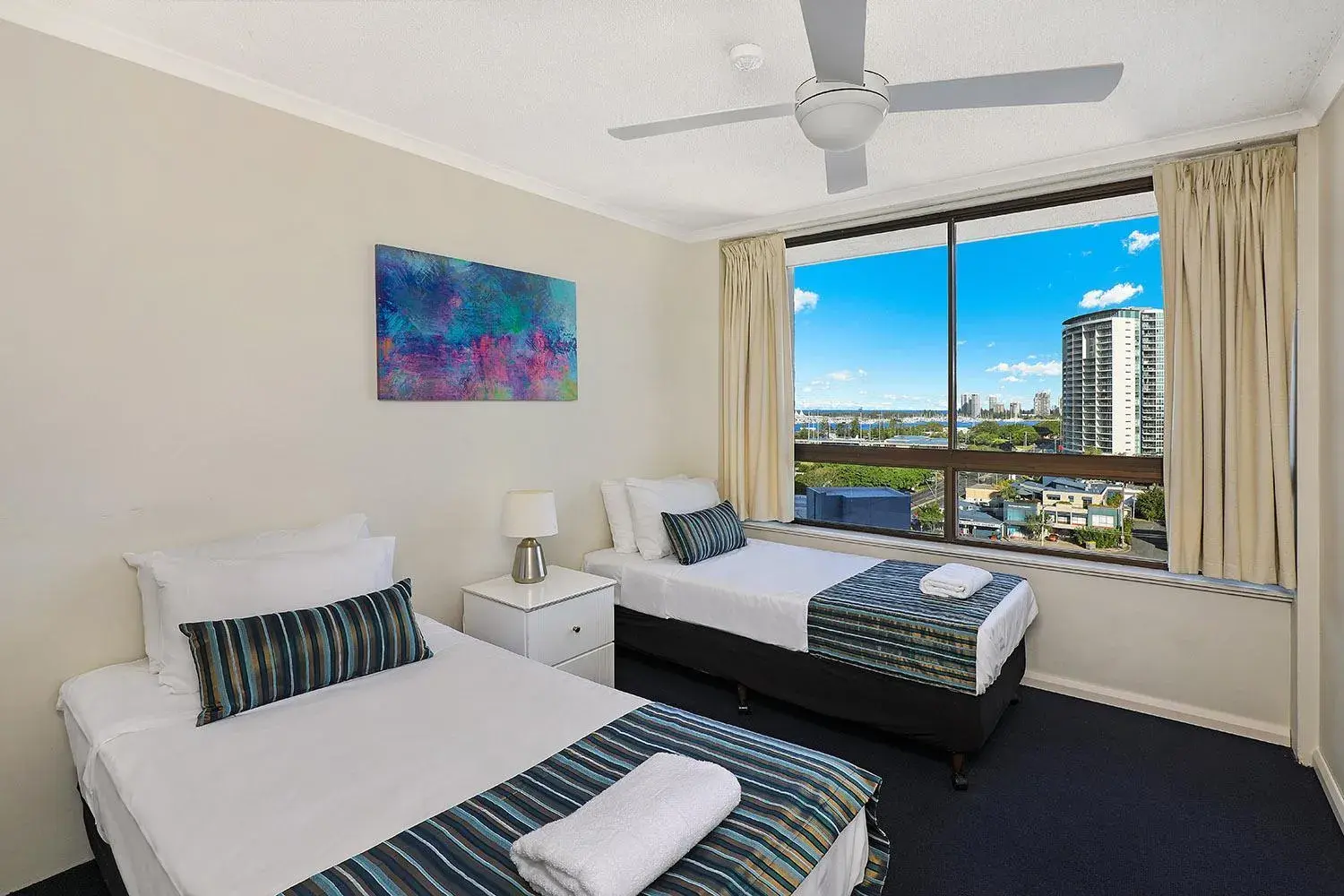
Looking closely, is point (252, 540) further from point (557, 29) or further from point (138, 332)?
point (557, 29)

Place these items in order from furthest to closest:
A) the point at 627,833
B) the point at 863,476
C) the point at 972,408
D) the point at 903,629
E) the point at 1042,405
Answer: the point at 863,476 < the point at 972,408 < the point at 1042,405 < the point at 903,629 < the point at 627,833

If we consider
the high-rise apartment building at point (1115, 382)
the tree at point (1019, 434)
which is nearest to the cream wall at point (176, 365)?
the tree at point (1019, 434)

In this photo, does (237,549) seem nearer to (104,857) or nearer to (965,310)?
(104,857)

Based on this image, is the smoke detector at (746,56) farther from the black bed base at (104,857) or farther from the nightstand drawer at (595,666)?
the black bed base at (104,857)

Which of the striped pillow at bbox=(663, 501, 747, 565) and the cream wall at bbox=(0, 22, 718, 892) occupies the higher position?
the cream wall at bbox=(0, 22, 718, 892)

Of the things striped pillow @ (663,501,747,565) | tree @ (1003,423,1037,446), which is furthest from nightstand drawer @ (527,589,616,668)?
tree @ (1003,423,1037,446)

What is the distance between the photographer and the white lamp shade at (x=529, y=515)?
10.2ft

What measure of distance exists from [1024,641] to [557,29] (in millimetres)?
3259

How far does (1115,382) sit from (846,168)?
1946 mm

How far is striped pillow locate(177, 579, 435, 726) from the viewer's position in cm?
189

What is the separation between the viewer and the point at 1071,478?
136 inches

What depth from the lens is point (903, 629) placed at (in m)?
2.69

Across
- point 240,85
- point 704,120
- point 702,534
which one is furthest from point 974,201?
point 240,85

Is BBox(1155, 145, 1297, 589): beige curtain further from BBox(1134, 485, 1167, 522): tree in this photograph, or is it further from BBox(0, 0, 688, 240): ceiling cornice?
BBox(0, 0, 688, 240): ceiling cornice
